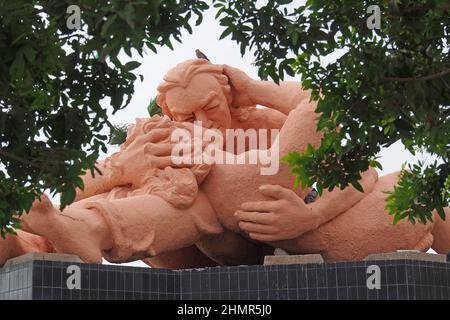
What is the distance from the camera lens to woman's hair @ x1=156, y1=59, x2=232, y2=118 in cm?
1055

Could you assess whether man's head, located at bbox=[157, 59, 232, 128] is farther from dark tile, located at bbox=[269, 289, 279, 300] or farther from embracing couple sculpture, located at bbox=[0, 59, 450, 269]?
dark tile, located at bbox=[269, 289, 279, 300]

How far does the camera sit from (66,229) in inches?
357

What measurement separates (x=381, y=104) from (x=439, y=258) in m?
3.05

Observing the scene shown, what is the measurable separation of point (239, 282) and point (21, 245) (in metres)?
2.00

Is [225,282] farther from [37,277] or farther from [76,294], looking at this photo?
[37,277]

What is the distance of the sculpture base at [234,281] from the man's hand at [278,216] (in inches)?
25.9

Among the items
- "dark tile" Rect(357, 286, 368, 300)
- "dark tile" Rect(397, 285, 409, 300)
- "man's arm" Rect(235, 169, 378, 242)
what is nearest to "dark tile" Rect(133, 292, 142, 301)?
"man's arm" Rect(235, 169, 378, 242)

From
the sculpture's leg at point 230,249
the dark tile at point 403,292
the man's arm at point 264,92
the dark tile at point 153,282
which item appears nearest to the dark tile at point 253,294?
the dark tile at point 153,282

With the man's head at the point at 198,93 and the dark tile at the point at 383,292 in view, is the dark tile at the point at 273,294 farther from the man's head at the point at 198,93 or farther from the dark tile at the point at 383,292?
the man's head at the point at 198,93

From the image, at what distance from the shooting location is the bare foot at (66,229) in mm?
9008

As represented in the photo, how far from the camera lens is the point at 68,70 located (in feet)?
22.0

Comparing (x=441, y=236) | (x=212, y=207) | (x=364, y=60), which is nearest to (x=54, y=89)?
(x=364, y=60)

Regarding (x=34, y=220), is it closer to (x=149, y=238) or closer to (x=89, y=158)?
(x=149, y=238)

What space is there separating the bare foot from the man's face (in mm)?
1825
